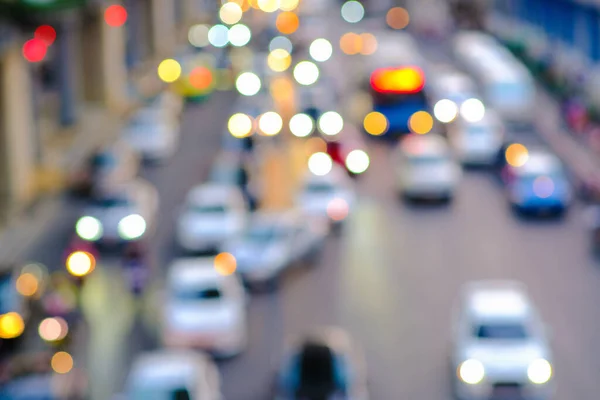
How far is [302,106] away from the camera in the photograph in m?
45.5

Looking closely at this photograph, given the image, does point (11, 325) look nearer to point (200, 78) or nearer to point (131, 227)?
point (131, 227)

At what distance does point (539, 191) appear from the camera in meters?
31.8

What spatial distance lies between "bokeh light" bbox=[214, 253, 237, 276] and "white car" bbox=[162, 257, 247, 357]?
3269 mm

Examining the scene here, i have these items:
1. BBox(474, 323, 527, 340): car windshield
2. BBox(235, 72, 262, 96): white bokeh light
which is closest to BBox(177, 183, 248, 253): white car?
BBox(474, 323, 527, 340): car windshield

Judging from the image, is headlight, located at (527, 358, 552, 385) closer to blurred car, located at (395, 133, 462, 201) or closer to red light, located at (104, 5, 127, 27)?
blurred car, located at (395, 133, 462, 201)

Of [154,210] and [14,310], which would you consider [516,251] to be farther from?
[14,310]

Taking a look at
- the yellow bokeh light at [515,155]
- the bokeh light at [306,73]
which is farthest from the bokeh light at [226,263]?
the bokeh light at [306,73]

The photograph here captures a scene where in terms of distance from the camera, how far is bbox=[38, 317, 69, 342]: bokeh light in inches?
850

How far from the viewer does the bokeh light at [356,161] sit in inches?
1499

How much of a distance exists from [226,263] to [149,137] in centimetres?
1650

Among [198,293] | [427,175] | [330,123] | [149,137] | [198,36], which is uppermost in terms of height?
[198,36]

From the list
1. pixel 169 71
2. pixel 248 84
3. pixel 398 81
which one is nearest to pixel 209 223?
pixel 398 81

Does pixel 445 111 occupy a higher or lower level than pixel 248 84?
lower

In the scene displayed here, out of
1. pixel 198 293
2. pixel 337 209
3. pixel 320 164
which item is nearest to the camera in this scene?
pixel 198 293
